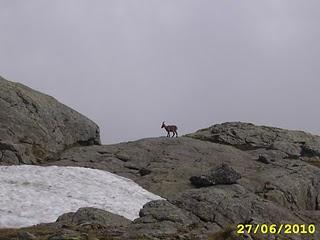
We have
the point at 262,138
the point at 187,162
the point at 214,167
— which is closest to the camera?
the point at 214,167

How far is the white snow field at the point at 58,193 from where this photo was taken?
1271 inches

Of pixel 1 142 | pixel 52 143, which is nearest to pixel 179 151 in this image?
pixel 52 143

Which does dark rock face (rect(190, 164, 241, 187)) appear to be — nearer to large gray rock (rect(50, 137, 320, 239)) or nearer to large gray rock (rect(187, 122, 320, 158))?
large gray rock (rect(50, 137, 320, 239))

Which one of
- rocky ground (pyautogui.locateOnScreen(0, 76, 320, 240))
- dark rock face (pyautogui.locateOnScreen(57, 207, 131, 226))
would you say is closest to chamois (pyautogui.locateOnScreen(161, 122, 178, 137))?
rocky ground (pyautogui.locateOnScreen(0, 76, 320, 240))

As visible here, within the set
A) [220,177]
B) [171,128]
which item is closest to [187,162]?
[220,177]

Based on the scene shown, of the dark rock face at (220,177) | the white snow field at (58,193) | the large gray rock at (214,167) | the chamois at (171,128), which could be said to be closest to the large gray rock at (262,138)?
the chamois at (171,128)

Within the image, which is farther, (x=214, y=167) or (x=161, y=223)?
(x=214, y=167)

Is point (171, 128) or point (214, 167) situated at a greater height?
point (171, 128)

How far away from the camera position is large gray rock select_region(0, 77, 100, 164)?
1788 inches

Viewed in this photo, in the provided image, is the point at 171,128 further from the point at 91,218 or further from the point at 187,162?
the point at 91,218

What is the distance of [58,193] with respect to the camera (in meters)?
36.7

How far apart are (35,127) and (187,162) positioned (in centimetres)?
1460

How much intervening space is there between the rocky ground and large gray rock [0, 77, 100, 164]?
82 millimetres

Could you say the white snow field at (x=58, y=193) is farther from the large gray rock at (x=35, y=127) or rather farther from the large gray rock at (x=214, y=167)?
the large gray rock at (x=35, y=127)
